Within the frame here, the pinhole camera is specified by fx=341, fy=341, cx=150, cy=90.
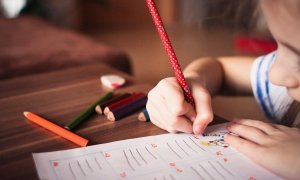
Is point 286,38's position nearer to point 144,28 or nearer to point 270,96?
point 270,96

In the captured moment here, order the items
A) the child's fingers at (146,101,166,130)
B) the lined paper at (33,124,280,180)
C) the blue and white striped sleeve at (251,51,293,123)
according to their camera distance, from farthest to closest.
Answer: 1. the blue and white striped sleeve at (251,51,293,123)
2. the child's fingers at (146,101,166,130)
3. the lined paper at (33,124,280,180)

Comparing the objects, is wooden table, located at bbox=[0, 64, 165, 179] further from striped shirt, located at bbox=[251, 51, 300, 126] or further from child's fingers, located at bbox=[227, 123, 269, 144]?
striped shirt, located at bbox=[251, 51, 300, 126]

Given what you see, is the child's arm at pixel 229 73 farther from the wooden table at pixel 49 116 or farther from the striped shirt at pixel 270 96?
the wooden table at pixel 49 116

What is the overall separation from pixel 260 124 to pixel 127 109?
20cm

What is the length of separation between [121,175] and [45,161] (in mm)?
98

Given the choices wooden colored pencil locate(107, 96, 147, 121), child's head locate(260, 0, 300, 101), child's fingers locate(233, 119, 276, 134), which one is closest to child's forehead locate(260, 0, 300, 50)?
child's head locate(260, 0, 300, 101)

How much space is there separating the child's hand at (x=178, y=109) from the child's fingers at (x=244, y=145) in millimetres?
39

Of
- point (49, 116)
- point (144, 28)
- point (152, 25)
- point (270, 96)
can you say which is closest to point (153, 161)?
point (49, 116)

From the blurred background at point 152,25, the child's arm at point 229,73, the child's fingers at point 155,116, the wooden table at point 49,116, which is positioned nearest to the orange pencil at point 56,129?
the wooden table at point 49,116

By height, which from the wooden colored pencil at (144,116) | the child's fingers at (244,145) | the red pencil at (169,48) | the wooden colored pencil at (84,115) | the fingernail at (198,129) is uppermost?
the red pencil at (169,48)

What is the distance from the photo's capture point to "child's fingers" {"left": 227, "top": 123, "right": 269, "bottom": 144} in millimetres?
454

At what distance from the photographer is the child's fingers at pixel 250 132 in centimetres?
45

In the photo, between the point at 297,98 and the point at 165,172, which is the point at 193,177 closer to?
the point at 165,172

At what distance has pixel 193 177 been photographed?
1.27ft
